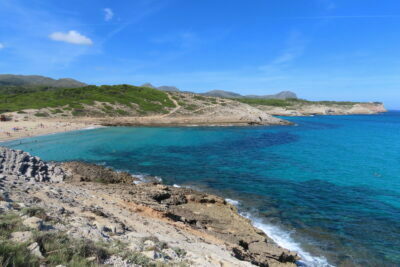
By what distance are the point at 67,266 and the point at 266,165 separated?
2413 centimetres

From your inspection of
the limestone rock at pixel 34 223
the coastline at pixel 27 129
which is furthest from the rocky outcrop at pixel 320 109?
the limestone rock at pixel 34 223

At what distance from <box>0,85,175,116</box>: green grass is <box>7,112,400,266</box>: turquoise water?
120ft

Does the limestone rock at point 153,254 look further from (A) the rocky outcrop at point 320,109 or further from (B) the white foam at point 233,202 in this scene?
A: (A) the rocky outcrop at point 320,109

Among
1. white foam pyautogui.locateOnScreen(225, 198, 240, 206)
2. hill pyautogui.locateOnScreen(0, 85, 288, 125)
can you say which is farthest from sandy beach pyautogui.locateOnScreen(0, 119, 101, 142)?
white foam pyautogui.locateOnScreen(225, 198, 240, 206)

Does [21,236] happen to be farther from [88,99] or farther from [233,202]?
[88,99]

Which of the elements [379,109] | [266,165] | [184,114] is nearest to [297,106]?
[379,109]

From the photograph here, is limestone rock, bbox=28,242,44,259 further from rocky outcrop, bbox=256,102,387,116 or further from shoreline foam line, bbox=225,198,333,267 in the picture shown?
rocky outcrop, bbox=256,102,387,116

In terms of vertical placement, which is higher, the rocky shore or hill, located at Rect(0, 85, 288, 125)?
hill, located at Rect(0, 85, 288, 125)

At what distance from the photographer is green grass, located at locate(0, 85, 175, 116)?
7250cm

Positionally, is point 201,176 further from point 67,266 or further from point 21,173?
point 67,266

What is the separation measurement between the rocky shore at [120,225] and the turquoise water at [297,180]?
7.68ft

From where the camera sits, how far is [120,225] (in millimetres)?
9477

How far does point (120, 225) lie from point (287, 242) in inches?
326

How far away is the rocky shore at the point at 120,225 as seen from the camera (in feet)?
19.7
